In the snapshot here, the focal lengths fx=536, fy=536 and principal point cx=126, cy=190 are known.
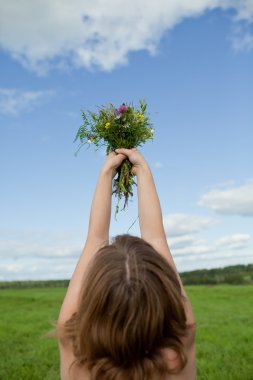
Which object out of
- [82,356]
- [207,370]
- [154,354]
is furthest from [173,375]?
[207,370]

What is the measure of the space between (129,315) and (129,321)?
0.08ft

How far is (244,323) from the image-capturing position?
530 inches

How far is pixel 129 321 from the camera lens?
7.09 ft

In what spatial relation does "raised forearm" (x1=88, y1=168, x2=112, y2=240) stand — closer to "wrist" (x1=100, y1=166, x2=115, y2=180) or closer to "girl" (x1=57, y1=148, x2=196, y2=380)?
"wrist" (x1=100, y1=166, x2=115, y2=180)

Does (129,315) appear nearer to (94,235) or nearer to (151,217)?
(94,235)

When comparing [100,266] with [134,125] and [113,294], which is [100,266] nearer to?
[113,294]

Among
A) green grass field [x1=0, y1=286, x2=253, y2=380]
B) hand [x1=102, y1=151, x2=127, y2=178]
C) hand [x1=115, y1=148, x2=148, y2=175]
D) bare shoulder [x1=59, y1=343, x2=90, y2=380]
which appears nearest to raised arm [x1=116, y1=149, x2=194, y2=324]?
hand [x1=115, y1=148, x2=148, y2=175]

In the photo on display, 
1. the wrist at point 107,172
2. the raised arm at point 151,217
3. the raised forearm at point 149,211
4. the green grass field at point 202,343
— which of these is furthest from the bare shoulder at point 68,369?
the green grass field at point 202,343

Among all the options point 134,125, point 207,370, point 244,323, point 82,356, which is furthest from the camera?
point 244,323

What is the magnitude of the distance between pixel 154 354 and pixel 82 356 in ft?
1.02

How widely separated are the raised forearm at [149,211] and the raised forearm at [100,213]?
0.61 feet

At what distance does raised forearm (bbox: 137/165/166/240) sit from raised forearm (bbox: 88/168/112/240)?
19 cm

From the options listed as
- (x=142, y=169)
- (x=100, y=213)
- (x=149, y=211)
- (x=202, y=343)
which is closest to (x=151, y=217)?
(x=149, y=211)

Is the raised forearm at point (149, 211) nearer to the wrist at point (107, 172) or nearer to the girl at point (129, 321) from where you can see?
the wrist at point (107, 172)
